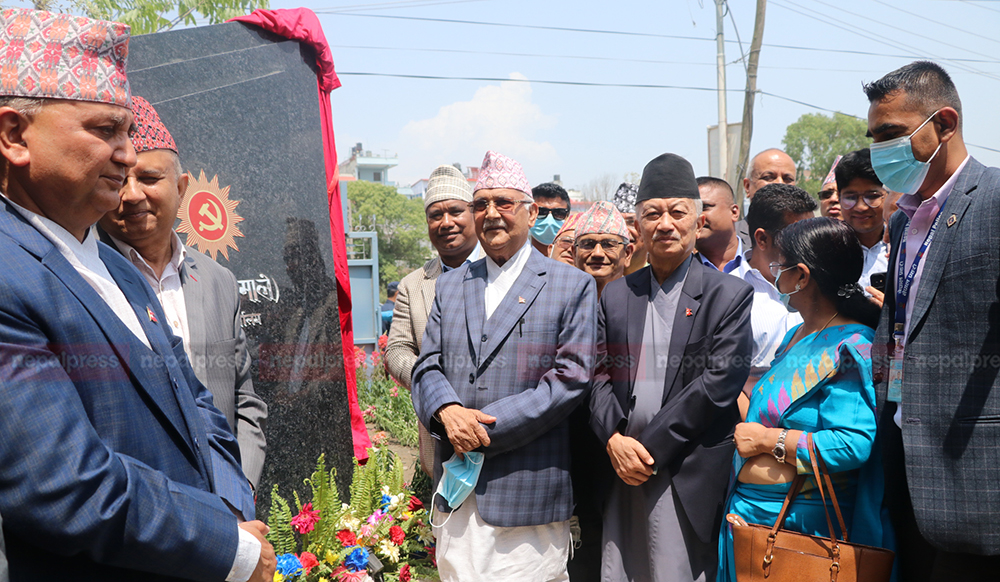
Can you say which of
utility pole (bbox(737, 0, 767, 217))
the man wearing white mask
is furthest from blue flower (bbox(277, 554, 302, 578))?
utility pole (bbox(737, 0, 767, 217))

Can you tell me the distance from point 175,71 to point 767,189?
3.40 metres

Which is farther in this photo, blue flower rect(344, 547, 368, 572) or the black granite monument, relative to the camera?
the black granite monument

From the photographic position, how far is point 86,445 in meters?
1.24

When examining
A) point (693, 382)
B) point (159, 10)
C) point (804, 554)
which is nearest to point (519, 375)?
point (693, 382)

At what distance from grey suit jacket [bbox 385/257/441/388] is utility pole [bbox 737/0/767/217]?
9.32 meters

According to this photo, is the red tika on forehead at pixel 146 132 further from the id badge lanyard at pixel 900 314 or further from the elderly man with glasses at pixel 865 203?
the elderly man with glasses at pixel 865 203

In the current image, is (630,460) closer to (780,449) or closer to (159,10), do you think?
(780,449)

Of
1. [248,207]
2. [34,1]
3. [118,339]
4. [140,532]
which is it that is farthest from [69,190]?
[34,1]

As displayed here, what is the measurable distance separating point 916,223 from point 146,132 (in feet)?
8.99

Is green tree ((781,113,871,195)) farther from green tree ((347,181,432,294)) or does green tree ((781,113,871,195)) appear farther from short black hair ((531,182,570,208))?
short black hair ((531,182,570,208))

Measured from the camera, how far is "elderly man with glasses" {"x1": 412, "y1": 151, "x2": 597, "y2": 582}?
108 inches

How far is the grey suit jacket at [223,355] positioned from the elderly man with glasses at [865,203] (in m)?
3.05

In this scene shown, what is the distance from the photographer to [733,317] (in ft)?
9.22

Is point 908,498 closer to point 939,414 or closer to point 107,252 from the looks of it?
point 939,414
